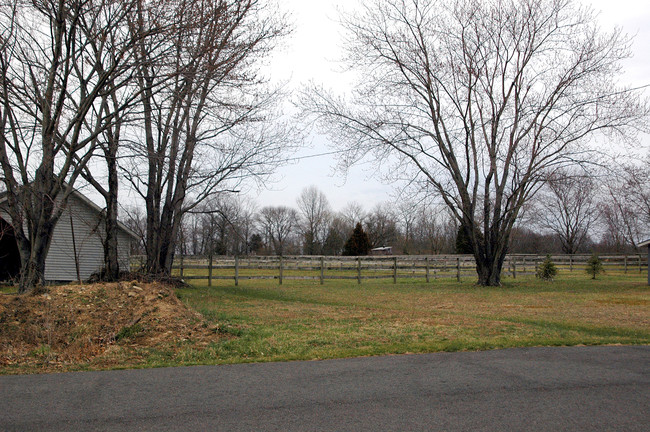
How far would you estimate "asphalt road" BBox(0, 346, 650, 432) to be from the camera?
4430mm

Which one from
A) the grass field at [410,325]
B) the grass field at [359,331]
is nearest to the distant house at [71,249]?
the grass field at [410,325]

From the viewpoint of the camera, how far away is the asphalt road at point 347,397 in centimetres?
443

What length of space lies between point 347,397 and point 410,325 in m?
5.79

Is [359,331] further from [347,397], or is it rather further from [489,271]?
[489,271]

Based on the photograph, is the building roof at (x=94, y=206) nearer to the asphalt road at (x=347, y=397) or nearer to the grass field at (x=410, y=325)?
the grass field at (x=410, y=325)

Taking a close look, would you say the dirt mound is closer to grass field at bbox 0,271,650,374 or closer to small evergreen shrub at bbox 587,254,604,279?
grass field at bbox 0,271,650,374

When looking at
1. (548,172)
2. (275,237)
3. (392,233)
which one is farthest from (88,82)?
(275,237)

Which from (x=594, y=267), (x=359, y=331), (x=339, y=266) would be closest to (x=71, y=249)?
(x=339, y=266)

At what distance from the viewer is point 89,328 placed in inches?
338

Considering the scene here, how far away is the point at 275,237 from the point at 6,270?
190 feet

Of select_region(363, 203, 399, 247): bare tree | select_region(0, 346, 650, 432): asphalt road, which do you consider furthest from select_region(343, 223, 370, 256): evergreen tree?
select_region(0, 346, 650, 432): asphalt road

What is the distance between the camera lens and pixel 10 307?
906 cm

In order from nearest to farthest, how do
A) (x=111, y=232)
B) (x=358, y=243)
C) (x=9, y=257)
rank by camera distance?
(x=111, y=232)
(x=9, y=257)
(x=358, y=243)

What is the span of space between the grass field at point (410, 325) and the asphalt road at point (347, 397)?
43.3 inches
